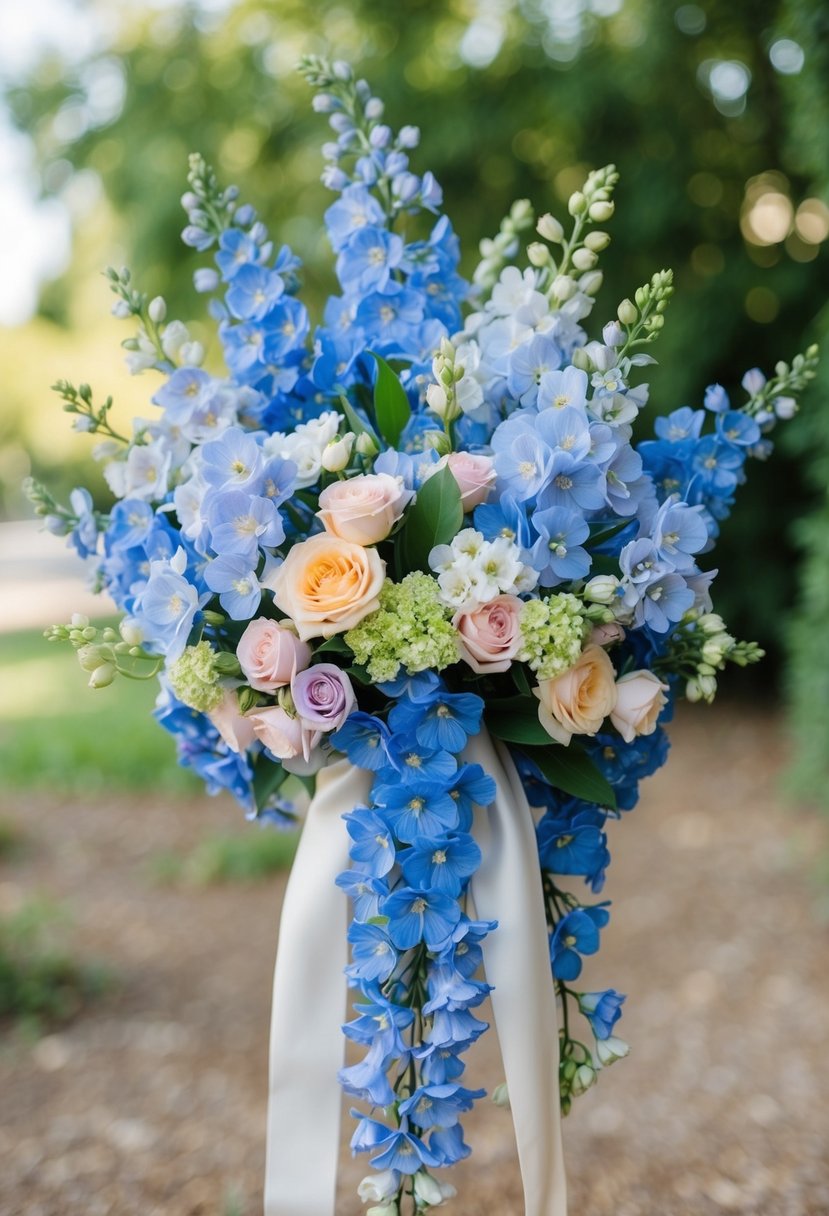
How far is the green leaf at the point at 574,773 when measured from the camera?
130 cm

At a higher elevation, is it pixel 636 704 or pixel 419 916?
pixel 636 704

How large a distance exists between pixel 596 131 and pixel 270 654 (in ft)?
17.3

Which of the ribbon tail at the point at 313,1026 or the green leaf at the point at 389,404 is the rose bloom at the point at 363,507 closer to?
the green leaf at the point at 389,404

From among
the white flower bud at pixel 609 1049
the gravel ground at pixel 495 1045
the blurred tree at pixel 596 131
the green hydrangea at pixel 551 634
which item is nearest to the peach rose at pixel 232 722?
the green hydrangea at pixel 551 634

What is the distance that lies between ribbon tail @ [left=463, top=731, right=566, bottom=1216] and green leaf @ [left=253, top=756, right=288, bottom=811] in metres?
0.31

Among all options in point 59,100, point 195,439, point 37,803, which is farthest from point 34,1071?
point 59,100

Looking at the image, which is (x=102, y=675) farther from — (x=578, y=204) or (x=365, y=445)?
(x=578, y=204)

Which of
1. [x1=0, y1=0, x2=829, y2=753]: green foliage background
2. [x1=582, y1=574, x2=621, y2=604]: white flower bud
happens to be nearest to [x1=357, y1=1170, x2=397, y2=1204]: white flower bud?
[x1=582, y1=574, x2=621, y2=604]: white flower bud

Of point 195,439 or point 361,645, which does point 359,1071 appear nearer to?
point 361,645

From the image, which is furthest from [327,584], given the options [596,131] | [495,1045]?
[596,131]

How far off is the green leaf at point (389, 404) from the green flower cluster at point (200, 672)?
1.21 ft

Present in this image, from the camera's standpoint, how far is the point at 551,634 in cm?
119

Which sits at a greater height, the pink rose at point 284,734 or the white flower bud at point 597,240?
the white flower bud at point 597,240

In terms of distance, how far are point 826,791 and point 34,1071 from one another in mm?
2894
